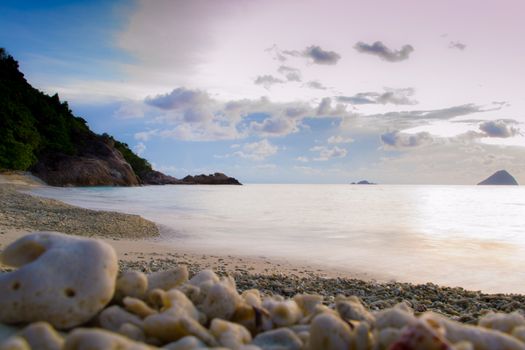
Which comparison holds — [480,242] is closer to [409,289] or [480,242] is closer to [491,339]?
[409,289]

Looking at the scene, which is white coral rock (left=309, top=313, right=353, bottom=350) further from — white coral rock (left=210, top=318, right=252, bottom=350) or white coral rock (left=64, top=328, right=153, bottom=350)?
white coral rock (left=64, top=328, right=153, bottom=350)

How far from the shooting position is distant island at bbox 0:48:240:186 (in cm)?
4700

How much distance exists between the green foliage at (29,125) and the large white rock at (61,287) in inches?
1868

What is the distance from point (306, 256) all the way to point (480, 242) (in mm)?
7058

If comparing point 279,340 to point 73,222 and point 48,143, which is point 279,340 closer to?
point 73,222

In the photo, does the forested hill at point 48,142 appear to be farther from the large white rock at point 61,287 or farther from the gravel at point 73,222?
the large white rock at point 61,287

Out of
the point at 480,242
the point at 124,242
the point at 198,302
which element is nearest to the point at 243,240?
the point at 124,242

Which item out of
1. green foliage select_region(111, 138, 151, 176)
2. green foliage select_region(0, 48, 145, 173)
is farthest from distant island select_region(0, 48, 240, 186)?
green foliage select_region(111, 138, 151, 176)

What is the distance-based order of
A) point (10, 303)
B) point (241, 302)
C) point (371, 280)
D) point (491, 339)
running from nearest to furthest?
1. point (491, 339)
2. point (10, 303)
3. point (241, 302)
4. point (371, 280)

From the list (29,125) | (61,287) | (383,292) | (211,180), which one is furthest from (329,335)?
(211,180)

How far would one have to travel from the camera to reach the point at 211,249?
422 inches

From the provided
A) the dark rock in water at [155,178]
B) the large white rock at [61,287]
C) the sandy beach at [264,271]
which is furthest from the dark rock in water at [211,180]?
the large white rock at [61,287]

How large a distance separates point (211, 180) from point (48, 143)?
50.2 metres

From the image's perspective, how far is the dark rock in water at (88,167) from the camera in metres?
53.2
